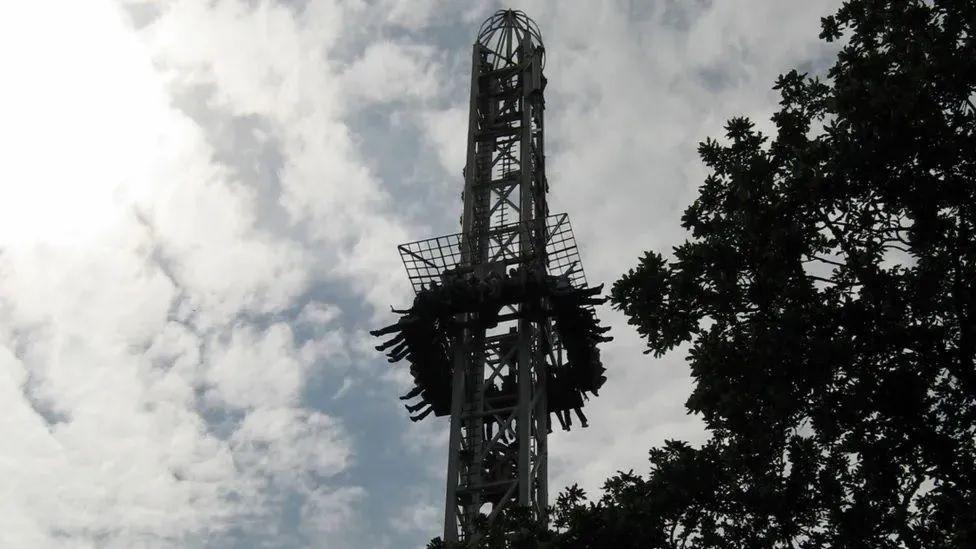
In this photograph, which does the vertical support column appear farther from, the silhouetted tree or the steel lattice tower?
the silhouetted tree

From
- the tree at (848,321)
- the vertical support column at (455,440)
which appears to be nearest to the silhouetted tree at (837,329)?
the tree at (848,321)

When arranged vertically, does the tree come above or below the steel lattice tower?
below

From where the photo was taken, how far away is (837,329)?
13453mm

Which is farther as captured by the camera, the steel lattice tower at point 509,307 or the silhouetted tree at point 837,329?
the steel lattice tower at point 509,307

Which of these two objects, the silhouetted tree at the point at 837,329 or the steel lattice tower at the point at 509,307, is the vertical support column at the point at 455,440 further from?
the silhouetted tree at the point at 837,329

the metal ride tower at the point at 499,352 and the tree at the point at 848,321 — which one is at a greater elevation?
the metal ride tower at the point at 499,352

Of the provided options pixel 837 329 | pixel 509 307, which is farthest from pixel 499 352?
pixel 837 329

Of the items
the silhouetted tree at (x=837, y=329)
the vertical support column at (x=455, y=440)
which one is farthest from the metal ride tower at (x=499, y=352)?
the silhouetted tree at (x=837, y=329)

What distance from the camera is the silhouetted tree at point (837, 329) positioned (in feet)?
42.5

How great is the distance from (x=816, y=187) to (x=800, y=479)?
3.99 m

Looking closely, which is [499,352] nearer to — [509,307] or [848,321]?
[509,307]

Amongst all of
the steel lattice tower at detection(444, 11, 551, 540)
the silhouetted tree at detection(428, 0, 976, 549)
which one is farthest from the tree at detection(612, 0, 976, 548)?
the steel lattice tower at detection(444, 11, 551, 540)

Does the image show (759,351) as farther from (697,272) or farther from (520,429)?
(520,429)

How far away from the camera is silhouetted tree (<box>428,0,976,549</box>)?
1297 centimetres
